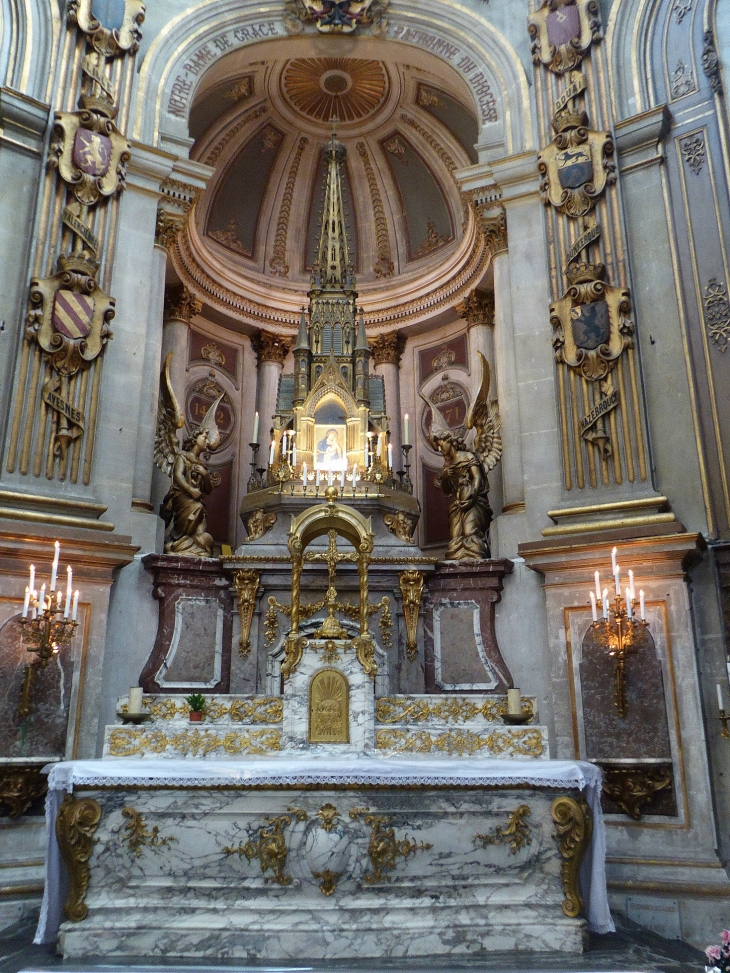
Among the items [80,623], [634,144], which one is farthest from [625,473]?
[80,623]

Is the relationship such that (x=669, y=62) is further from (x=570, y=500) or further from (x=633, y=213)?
(x=570, y=500)

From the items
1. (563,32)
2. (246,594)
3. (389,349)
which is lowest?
(246,594)

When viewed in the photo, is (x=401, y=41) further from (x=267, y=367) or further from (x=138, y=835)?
(x=138, y=835)

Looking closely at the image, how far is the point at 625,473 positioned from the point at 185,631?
5388mm

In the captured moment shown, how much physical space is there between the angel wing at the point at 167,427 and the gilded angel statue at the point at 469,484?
11.5 ft

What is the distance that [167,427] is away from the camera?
11406 millimetres

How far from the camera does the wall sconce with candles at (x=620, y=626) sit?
8.29m

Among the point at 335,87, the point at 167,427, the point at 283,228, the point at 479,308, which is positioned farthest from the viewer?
the point at 283,228

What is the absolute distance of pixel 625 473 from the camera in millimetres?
9633

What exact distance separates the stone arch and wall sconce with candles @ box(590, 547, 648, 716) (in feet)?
21.4

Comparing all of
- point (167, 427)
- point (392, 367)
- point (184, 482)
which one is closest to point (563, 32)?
point (392, 367)

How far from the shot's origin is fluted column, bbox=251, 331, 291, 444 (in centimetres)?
1547

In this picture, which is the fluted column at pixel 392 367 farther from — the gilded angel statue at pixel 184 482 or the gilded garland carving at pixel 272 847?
the gilded garland carving at pixel 272 847

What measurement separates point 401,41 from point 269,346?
5562mm
